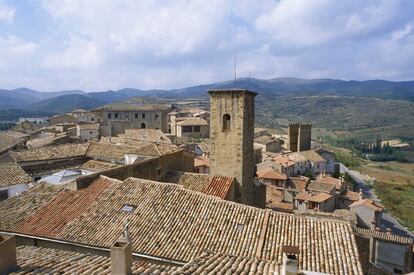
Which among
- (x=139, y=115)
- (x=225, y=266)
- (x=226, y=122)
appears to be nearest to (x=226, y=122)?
(x=226, y=122)

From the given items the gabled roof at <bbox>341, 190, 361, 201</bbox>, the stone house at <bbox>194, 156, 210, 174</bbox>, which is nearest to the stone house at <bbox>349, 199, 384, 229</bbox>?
the gabled roof at <bbox>341, 190, 361, 201</bbox>

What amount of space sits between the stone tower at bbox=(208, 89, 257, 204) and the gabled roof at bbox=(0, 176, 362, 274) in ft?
13.4

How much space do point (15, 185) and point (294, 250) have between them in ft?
61.4

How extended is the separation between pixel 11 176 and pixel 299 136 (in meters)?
47.8

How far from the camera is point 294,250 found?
7.59 metres

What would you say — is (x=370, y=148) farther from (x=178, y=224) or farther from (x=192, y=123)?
(x=178, y=224)

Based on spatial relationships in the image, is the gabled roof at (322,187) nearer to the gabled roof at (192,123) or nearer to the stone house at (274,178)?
the stone house at (274,178)

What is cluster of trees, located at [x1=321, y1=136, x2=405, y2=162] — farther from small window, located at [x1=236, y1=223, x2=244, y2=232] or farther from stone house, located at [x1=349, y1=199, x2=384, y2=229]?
small window, located at [x1=236, y1=223, x2=244, y2=232]

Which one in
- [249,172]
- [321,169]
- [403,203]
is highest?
[249,172]

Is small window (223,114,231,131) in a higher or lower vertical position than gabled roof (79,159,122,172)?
higher

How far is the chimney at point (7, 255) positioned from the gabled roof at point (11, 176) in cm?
1593

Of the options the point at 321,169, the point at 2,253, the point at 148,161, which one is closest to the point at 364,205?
the point at 321,169

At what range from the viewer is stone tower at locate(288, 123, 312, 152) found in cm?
5984

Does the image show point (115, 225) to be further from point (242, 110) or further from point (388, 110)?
point (388, 110)
